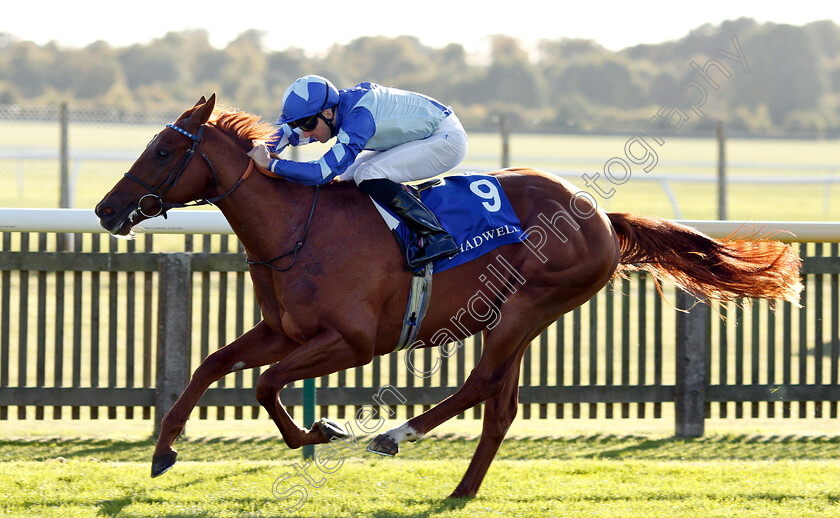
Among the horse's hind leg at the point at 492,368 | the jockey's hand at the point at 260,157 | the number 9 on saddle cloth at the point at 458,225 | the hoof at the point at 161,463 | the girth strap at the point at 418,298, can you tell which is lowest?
the hoof at the point at 161,463

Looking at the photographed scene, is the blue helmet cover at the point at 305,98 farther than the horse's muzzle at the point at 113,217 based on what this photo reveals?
Yes

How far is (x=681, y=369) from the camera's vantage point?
6324 millimetres

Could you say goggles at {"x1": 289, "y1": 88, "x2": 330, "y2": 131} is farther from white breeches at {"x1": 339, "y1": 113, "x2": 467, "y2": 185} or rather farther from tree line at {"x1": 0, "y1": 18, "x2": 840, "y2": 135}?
tree line at {"x1": 0, "y1": 18, "x2": 840, "y2": 135}

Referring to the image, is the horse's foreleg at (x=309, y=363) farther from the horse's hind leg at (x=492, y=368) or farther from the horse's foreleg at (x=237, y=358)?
the horse's hind leg at (x=492, y=368)

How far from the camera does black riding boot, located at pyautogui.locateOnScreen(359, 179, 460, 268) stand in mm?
4430

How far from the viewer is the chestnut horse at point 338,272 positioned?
4.30 meters

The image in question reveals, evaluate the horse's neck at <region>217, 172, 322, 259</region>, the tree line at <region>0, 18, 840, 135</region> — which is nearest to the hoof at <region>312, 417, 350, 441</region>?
the horse's neck at <region>217, 172, 322, 259</region>

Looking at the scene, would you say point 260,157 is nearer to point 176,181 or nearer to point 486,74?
point 176,181

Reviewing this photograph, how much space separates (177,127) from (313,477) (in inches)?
75.3

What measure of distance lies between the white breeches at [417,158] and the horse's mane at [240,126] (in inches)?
17.1

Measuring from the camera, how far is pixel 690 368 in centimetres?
630

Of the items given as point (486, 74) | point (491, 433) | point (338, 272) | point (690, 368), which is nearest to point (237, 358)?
point (338, 272)

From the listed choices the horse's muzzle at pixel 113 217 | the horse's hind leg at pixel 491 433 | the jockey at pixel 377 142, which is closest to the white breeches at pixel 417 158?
the jockey at pixel 377 142

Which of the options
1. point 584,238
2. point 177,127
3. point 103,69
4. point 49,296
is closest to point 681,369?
point 584,238
